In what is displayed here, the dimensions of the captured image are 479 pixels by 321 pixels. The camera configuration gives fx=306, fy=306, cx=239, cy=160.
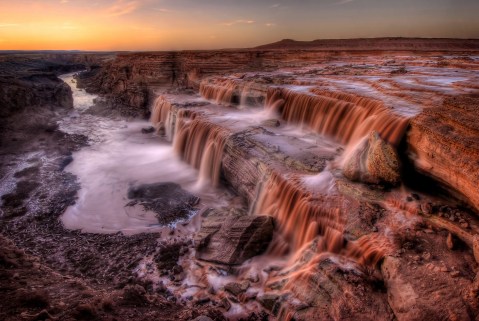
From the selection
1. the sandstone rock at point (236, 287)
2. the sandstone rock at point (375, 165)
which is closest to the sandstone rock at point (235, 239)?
the sandstone rock at point (236, 287)

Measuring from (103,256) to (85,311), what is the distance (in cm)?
259

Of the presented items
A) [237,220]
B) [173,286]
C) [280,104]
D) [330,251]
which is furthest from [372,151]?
[280,104]

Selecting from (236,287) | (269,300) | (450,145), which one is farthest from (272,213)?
(450,145)

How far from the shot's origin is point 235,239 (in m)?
6.57

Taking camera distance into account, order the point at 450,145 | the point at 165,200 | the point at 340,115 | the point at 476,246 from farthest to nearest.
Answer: the point at 340,115 → the point at 165,200 → the point at 450,145 → the point at 476,246

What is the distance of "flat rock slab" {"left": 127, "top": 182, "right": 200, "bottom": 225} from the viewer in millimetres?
8484

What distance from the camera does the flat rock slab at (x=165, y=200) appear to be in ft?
27.8

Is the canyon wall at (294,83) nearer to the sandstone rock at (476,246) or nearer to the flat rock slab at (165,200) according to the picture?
the sandstone rock at (476,246)

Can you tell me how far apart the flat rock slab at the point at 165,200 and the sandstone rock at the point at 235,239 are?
1546mm

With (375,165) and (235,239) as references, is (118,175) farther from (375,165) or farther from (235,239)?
(375,165)

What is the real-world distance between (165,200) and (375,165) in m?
5.95

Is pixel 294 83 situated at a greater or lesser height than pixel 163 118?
greater

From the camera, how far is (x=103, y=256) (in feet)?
22.1

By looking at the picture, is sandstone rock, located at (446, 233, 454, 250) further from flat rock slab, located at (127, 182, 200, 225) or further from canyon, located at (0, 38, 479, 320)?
flat rock slab, located at (127, 182, 200, 225)
